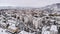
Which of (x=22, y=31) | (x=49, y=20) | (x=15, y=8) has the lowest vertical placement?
(x=22, y=31)

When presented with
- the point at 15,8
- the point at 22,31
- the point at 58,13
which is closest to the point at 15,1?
the point at 15,8

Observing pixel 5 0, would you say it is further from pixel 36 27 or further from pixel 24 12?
pixel 36 27

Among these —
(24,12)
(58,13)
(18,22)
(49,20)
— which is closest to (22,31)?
A: (18,22)

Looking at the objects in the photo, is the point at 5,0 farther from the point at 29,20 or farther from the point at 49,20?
the point at 49,20

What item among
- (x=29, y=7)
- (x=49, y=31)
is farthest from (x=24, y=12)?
(x=49, y=31)

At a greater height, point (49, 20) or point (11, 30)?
point (49, 20)

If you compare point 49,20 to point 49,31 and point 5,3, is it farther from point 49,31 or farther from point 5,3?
point 5,3

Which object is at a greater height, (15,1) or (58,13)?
(15,1)
